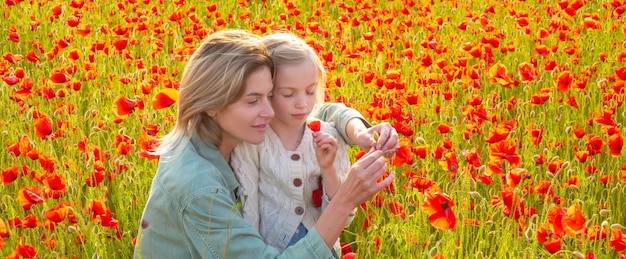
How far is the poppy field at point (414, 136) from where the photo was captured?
9.93ft

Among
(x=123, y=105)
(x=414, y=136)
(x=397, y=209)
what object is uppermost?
(x=123, y=105)

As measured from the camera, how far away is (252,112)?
2.73m

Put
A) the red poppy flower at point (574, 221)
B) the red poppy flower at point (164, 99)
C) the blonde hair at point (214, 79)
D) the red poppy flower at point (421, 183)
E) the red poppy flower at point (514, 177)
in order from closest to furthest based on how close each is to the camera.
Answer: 1. the red poppy flower at point (574, 221)
2. the blonde hair at point (214, 79)
3. the red poppy flower at point (514, 177)
4. the red poppy flower at point (421, 183)
5. the red poppy flower at point (164, 99)

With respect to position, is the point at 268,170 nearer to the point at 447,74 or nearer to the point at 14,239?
the point at 14,239

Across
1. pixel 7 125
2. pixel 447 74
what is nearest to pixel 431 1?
pixel 447 74

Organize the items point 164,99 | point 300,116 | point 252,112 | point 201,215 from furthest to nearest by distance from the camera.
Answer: point 164,99 → point 300,116 → point 252,112 → point 201,215

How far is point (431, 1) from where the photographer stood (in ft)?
23.1

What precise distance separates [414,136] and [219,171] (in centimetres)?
157

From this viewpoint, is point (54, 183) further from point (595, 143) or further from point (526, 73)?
point (526, 73)

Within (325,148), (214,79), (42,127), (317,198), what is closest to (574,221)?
(325,148)

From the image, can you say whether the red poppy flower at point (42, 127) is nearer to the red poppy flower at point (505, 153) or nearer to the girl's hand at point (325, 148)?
the girl's hand at point (325, 148)

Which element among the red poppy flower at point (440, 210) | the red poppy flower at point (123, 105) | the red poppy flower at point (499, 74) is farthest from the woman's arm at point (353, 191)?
the red poppy flower at point (499, 74)

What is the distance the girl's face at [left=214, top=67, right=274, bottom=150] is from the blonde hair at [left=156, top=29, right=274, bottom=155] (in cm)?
2

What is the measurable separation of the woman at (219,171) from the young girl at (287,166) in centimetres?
7
